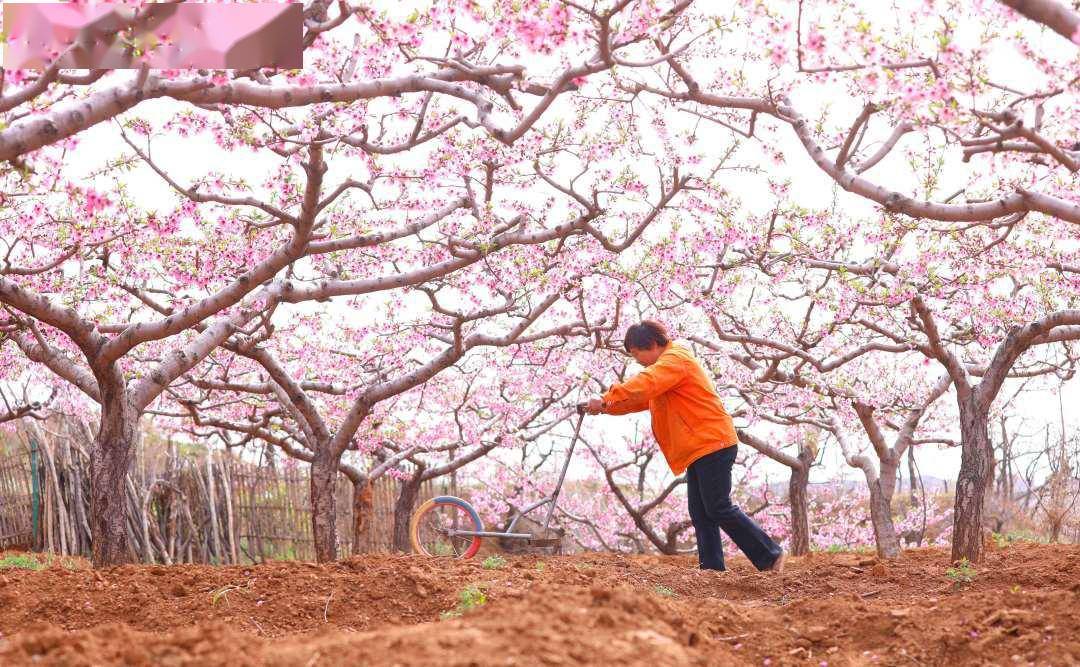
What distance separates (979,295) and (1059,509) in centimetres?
526

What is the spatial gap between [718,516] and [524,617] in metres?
3.76

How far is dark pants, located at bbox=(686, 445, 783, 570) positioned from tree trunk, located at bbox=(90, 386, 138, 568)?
433 centimetres

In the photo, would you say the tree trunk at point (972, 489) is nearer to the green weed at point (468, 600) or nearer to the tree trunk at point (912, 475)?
the green weed at point (468, 600)

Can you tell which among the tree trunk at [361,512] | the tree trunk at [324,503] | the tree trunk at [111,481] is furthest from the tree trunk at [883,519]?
the tree trunk at [111,481]

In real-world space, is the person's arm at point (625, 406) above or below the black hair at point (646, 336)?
below

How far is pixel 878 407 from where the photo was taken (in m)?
10.5

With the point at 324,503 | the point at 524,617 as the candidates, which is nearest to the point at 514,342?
the point at 324,503

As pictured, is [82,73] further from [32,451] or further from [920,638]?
[32,451]

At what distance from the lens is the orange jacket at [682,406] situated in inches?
259

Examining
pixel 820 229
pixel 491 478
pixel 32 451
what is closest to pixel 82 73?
pixel 820 229

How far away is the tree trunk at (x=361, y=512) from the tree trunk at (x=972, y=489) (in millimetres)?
6293

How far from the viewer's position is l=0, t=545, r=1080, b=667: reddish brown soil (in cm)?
300

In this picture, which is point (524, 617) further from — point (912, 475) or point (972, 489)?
point (912, 475)

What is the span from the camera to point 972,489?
Result: 7379 mm
